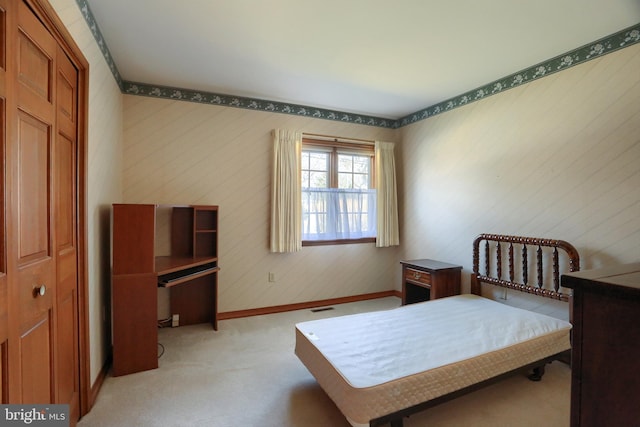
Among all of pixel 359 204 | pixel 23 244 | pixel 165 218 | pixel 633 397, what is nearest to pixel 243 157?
Result: pixel 165 218

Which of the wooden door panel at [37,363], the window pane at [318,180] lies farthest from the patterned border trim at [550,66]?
the wooden door panel at [37,363]

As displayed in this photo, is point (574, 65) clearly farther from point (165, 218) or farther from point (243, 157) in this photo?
point (165, 218)

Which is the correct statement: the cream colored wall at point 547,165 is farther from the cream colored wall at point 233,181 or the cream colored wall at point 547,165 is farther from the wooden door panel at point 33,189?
the wooden door panel at point 33,189

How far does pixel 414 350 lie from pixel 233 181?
8.53 ft

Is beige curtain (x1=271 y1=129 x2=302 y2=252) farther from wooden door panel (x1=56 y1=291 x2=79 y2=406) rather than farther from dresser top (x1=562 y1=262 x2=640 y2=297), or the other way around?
dresser top (x1=562 y1=262 x2=640 y2=297)

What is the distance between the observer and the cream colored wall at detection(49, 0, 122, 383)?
190 centimetres

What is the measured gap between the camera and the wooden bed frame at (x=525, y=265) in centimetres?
232

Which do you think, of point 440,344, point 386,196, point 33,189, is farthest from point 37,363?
point 386,196

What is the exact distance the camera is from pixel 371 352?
190 centimetres

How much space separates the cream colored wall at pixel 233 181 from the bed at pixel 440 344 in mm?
1416

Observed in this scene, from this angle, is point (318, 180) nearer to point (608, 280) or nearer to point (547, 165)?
point (547, 165)

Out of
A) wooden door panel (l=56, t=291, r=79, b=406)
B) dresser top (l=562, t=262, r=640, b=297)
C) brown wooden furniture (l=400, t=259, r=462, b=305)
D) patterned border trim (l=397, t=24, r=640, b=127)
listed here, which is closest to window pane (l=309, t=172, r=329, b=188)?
brown wooden furniture (l=400, t=259, r=462, b=305)

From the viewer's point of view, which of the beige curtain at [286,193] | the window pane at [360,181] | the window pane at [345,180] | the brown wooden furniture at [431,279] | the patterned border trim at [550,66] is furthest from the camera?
the window pane at [360,181]

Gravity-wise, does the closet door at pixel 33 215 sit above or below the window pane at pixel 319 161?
below
